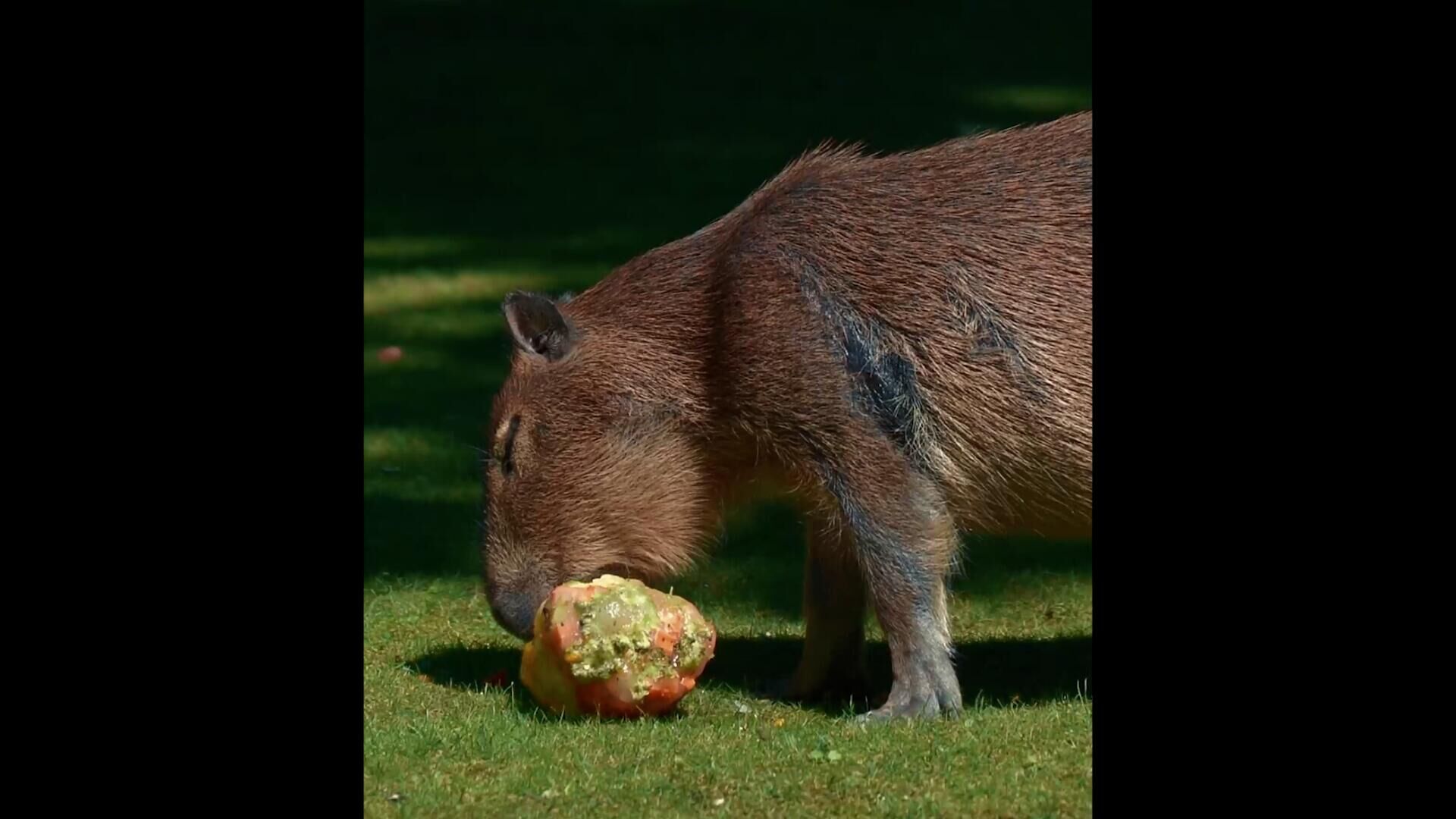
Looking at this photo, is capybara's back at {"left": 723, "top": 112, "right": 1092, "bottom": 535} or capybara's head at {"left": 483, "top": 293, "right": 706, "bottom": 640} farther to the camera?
capybara's head at {"left": 483, "top": 293, "right": 706, "bottom": 640}

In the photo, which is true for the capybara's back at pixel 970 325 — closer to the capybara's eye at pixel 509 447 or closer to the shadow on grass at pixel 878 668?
the shadow on grass at pixel 878 668

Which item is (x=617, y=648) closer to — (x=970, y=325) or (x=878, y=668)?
(x=970, y=325)

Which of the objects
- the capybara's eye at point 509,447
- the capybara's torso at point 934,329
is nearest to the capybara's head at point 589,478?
the capybara's eye at point 509,447

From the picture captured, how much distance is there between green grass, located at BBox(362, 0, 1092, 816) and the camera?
185 inches

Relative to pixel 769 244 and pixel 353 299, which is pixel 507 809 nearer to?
pixel 353 299

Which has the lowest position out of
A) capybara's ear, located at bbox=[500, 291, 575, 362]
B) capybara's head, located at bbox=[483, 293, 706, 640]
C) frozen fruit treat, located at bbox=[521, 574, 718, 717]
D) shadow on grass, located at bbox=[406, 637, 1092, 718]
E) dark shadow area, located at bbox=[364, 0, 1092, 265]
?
shadow on grass, located at bbox=[406, 637, 1092, 718]

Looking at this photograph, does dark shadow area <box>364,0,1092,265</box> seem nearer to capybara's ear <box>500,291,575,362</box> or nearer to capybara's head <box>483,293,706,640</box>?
capybara's ear <box>500,291,575,362</box>

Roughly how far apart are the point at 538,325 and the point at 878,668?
1500 millimetres

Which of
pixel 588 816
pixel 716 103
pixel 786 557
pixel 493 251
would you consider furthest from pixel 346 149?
pixel 716 103

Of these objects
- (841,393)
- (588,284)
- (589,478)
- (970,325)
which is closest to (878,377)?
(841,393)

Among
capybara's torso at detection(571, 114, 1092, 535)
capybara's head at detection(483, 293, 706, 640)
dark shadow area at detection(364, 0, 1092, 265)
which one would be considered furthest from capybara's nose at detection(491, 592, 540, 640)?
dark shadow area at detection(364, 0, 1092, 265)

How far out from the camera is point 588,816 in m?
4.38

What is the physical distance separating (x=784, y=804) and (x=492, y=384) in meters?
5.10

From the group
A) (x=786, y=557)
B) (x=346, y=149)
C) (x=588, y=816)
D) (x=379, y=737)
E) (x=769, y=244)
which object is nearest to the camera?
(x=346, y=149)
